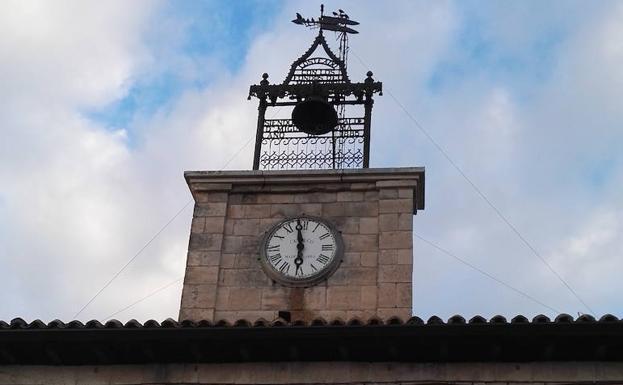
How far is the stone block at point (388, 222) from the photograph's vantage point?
53.8ft

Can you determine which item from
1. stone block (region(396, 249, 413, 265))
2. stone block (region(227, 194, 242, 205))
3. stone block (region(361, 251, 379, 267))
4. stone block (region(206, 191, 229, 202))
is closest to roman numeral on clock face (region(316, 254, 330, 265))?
stone block (region(361, 251, 379, 267))

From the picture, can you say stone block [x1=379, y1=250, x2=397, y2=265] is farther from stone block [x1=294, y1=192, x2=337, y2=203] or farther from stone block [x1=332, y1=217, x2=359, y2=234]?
stone block [x1=294, y1=192, x2=337, y2=203]

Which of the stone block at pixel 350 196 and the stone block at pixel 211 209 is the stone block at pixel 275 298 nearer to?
the stone block at pixel 211 209

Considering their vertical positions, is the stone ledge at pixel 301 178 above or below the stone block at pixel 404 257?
above

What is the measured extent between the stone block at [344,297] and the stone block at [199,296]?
66.1 inches

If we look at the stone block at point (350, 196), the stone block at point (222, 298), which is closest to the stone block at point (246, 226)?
the stone block at point (222, 298)

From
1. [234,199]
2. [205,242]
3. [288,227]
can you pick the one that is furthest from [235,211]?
[288,227]

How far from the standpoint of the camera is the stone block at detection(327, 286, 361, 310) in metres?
15.7

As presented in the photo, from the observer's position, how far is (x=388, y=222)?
16.4 metres

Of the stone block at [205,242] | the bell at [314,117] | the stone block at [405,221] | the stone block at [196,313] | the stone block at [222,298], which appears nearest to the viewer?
the stone block at [196,313]

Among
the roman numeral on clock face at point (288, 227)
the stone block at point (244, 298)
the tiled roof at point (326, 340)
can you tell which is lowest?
the tiled roof at point (326, 340)

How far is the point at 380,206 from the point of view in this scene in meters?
16.6

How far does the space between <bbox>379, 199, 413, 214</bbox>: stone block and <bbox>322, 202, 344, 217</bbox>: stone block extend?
0.59 metres

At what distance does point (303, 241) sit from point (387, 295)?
1.56m
